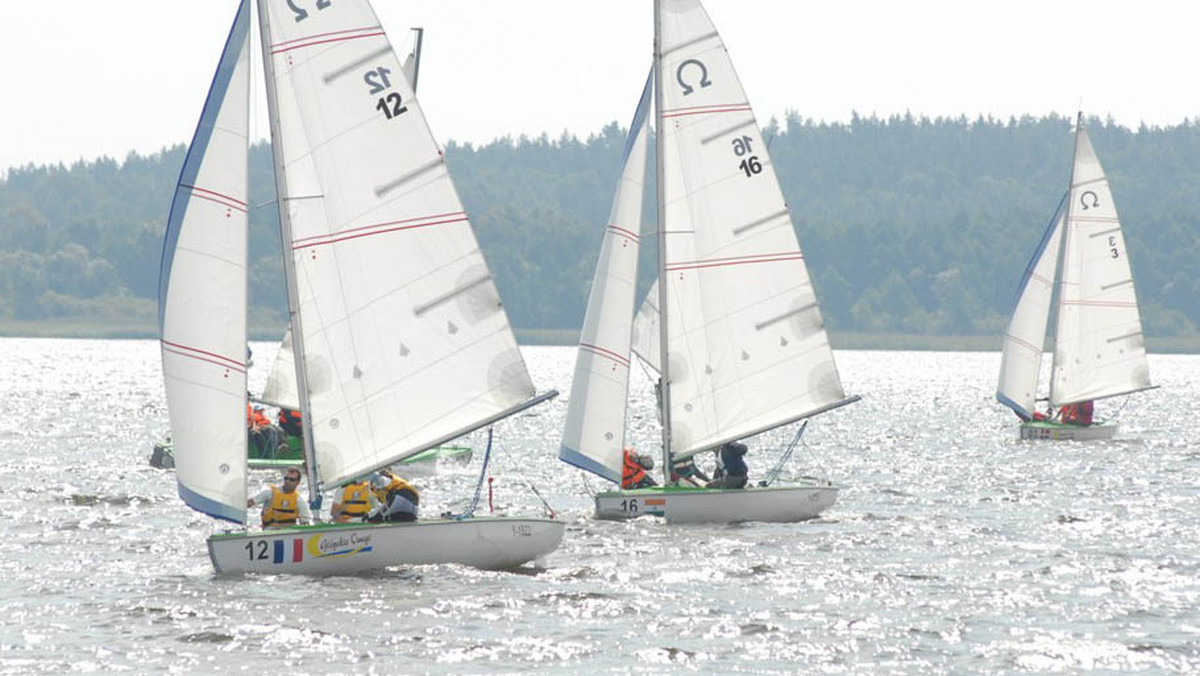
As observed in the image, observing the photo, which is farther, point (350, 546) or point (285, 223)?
point (350, 546)

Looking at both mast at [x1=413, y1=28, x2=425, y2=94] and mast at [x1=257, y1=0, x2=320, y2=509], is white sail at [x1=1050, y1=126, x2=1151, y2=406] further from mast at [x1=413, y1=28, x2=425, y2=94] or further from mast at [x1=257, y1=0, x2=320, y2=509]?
mast at [x1=257, y1=0, x2=320, y2=509]

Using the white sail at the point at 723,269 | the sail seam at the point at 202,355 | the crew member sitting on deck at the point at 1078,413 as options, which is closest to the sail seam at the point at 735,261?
the white sail at the point at 723,269

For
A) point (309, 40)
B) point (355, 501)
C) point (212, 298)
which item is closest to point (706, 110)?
point (309, 40)

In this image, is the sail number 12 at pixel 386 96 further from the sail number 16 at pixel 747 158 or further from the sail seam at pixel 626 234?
the sail number 16 at pixel 747 158

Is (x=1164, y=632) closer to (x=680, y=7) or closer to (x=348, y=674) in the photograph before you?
(x=348, y=674)

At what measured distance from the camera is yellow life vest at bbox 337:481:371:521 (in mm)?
24547

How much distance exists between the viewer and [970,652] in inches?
811

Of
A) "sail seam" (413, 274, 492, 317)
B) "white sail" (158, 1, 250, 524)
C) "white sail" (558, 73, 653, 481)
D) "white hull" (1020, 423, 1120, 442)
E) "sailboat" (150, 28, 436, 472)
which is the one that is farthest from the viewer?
"white hull" (1020, 423, 1120, 442)

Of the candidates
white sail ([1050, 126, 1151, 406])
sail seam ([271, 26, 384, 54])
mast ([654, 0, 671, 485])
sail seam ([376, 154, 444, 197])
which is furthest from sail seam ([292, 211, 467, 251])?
white sail ([1050, 126, 1151, 406])

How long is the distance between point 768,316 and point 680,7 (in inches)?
223

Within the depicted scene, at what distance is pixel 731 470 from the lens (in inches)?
1239

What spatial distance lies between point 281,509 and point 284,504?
0.10 metres

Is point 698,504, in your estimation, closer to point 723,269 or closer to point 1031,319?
point 723,269

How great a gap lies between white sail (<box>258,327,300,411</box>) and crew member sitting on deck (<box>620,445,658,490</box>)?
38.9ft
